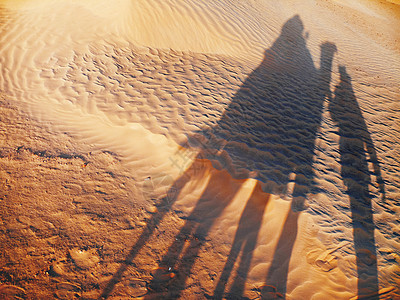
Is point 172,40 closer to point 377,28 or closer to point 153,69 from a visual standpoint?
point 153,69

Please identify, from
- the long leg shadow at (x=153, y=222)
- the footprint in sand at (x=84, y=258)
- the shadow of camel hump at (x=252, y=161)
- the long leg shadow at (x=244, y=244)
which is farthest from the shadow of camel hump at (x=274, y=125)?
the footprint in sand at (x=84, y=258)

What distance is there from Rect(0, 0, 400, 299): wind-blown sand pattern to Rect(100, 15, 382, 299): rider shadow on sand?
0.07ft

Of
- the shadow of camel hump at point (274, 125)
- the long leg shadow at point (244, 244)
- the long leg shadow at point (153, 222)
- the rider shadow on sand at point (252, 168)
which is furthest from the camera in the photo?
the shadow of camel hump at point (274, 125)

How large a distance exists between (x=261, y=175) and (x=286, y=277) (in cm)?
144

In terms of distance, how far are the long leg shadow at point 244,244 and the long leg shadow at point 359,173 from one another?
130 centimetres

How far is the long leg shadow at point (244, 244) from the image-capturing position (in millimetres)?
2588

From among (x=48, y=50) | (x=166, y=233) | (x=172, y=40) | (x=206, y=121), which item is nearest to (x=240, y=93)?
(x=206, y=121)

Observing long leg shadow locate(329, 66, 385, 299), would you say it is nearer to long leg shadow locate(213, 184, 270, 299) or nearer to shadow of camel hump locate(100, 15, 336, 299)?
shadow of camel hump locate(100, 15, 336, 299)

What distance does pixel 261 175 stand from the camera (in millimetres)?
3580

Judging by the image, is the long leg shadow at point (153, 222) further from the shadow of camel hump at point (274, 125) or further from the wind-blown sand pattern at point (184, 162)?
the shadow of camel hump at point (274, 125)

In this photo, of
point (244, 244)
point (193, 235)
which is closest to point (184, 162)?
point (193, 235)

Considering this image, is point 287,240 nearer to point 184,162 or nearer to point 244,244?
point 244,244

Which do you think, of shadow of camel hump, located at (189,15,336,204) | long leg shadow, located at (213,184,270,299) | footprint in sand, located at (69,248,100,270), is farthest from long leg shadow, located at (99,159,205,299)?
long leg shadow, located at (213,184,270,299)

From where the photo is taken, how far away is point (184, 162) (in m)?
3.72
